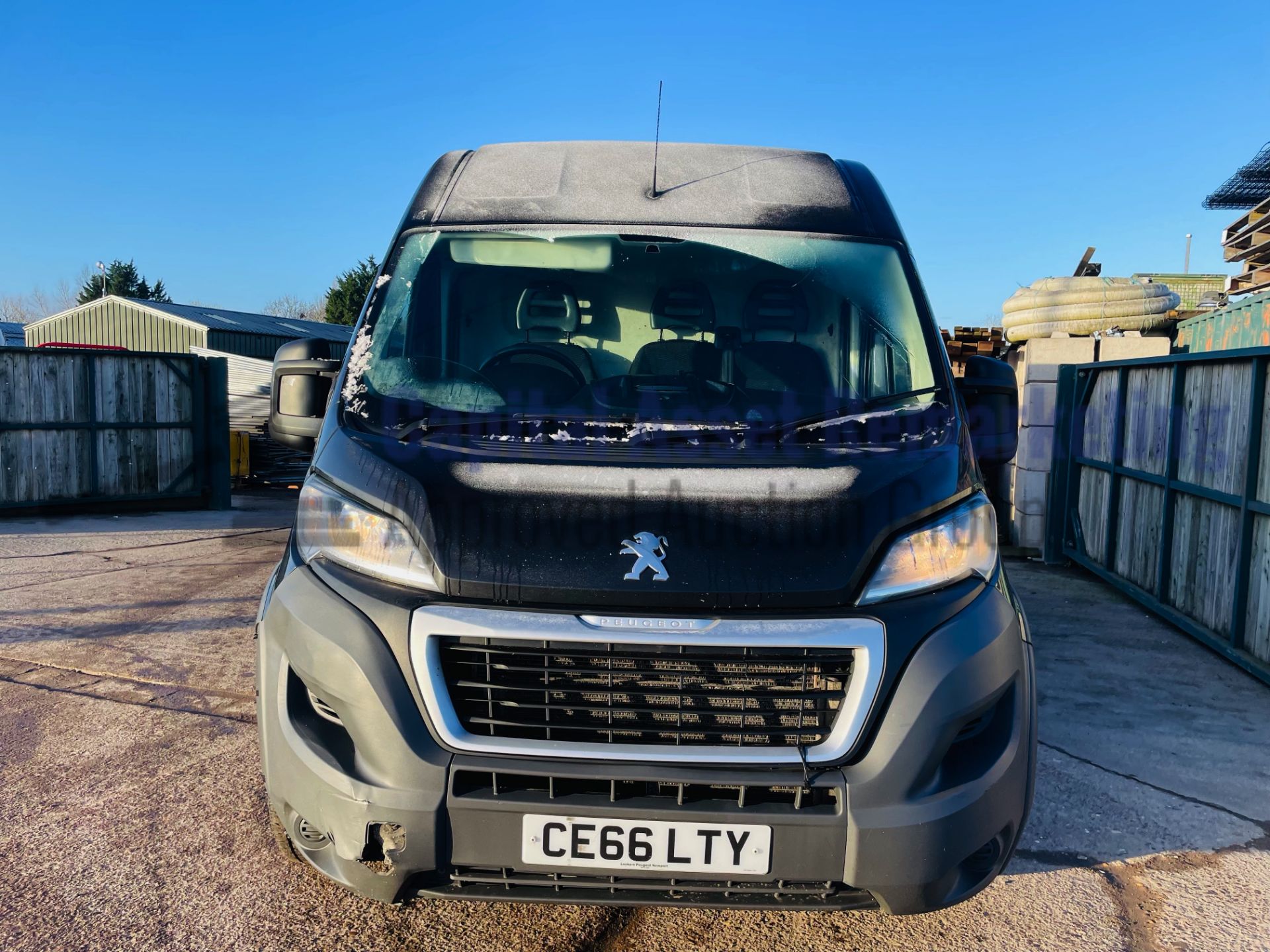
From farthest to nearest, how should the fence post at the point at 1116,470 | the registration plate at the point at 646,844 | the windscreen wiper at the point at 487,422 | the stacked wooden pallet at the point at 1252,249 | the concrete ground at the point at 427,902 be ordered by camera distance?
the stacked wooden pallet at the point at 1252,249, the fence post at the point at 1116,470, the concrete ground at the point at 427,902, the windscreen wiper at the point at 487,422, the registration plate at the point at 646,844

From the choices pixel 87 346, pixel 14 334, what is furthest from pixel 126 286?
pixel 87 346

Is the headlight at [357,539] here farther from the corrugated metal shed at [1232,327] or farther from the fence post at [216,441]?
the corrugated metal shed at [1232,327]

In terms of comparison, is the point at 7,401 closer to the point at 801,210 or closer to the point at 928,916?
the point at 801,210

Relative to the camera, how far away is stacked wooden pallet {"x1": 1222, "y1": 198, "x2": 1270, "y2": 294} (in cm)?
2372

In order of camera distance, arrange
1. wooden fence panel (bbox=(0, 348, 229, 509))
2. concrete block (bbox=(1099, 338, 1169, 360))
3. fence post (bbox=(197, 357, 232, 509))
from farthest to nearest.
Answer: fence post (bbox=(197, 357, 232, 509)) < wooden fence panel (bbox=(0, 348, 229, 509)) < concrete block (bbox=(1099, 338, 1169, 360))

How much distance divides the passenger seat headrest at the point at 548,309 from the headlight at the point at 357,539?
3.26 feet

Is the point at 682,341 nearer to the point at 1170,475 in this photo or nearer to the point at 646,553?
the point at 646,553

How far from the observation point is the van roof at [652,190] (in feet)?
10.1

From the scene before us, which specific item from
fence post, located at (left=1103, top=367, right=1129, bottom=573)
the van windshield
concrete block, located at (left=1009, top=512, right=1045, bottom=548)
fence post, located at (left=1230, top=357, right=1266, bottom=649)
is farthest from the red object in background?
fence post, located at (left=1230, top=357, right=1266, bottom=649)

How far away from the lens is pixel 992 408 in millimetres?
3023

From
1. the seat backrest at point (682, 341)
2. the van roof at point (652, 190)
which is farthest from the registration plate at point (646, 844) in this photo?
the van roof at point (652, 190)

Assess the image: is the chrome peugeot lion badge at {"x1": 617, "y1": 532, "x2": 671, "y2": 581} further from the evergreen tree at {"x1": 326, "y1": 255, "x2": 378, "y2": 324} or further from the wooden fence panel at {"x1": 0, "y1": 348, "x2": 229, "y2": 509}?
the evergreen tree at {"x1": 326, "y1": 255, "x2": 378, "y2": 324}

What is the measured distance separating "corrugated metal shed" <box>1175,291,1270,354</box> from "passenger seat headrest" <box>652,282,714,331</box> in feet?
33.9

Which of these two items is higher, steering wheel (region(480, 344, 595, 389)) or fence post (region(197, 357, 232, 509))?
steering wheel (region(480, 344, 595, 389))
